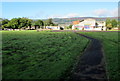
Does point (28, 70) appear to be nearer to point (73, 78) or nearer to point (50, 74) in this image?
point (50, 74)

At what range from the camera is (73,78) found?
274 inches

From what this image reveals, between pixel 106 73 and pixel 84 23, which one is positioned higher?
pixel 84 23

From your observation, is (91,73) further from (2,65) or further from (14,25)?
(14,25)

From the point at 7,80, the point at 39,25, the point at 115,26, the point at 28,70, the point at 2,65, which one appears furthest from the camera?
the point at 39,25

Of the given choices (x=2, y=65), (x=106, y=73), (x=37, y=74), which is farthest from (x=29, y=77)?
(x=106, y=73)

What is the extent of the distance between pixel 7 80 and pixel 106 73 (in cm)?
542

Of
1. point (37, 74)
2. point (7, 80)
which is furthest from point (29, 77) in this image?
point (7, 80)

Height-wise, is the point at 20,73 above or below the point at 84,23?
below

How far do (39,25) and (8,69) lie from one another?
127m

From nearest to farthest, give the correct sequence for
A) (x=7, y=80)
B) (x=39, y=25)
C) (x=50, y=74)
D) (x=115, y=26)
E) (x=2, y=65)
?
(x=7, y=80) < (x=50, y=74) < (x=2, y=65) < (x=115, y=26) < (x=39, y=25)

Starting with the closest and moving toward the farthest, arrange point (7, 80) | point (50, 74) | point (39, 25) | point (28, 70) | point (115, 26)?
point (7, 80) → point (50, 74) → point (28, 70) → point (115, 26) → point (39, 25)

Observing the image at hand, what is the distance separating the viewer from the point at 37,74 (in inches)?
296

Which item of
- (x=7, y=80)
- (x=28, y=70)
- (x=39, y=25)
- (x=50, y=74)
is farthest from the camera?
(x=39, y=25)

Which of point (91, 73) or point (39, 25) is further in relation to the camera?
point (39, 25)
